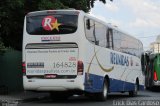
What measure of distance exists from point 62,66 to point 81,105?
1.79m

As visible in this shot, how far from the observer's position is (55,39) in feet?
68.2

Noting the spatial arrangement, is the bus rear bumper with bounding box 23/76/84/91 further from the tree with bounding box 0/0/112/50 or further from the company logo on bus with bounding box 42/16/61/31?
the tree with bounding box 0/0/112/50

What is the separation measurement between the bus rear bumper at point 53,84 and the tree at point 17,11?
5.85 meters

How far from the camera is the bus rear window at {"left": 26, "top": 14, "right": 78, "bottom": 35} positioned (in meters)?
20.8

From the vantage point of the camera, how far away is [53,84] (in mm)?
20672

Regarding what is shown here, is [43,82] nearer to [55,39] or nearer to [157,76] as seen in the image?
[55,39]

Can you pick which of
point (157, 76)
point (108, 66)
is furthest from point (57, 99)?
point (157, 76)

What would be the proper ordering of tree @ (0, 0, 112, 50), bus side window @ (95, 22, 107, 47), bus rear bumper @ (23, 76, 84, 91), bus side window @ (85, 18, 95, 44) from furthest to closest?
1. tree @ (0, 0, 112, 50)
2. bus side window @ (95, 22, 107, 47)
3. bus side window @ (85, 18, 95, 44)
4. bus rear bumper @ (23, 76, 84, 91)

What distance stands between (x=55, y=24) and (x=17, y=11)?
25.5 ft

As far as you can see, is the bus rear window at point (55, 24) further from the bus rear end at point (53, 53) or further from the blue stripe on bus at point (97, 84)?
the blue stripe on bus at point (97, 84)

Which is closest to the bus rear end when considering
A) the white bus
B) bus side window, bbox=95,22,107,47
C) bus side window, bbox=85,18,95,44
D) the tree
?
the white bus

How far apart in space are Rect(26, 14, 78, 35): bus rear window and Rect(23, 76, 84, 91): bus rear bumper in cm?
195

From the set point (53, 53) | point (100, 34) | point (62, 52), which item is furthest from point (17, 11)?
point (62, 52)

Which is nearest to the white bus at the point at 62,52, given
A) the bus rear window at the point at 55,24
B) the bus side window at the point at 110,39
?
the bus rear window at the point at 55,24
